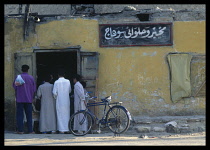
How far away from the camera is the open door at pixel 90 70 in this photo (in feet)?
40.9

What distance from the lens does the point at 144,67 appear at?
12.7 meters

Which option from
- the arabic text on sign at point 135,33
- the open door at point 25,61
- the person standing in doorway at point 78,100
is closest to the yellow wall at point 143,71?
the arabic text on sign at point 135,33

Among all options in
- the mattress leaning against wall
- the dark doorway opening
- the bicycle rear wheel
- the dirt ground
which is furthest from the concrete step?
the dark doorway opening

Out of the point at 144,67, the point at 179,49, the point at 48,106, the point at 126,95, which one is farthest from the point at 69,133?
the point at 179,49

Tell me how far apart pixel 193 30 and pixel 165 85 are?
168 cm

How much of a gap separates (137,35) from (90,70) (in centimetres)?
159

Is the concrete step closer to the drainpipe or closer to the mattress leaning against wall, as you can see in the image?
the mattress leaning against wall

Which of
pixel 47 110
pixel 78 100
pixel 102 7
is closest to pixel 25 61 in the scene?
pixel 47 110

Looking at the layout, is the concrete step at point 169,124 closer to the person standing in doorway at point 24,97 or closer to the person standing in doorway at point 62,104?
the person standing in doorway at point 62,104

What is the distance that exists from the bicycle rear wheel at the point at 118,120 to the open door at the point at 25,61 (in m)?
2.71

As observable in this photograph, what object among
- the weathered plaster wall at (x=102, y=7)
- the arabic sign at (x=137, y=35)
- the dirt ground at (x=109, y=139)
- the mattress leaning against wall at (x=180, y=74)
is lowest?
the dirt ground at (x=109, y=139)

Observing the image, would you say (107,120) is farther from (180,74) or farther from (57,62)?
(57,62)

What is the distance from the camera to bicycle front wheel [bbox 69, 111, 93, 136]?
11.2 meters

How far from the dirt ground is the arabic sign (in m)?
2.50
